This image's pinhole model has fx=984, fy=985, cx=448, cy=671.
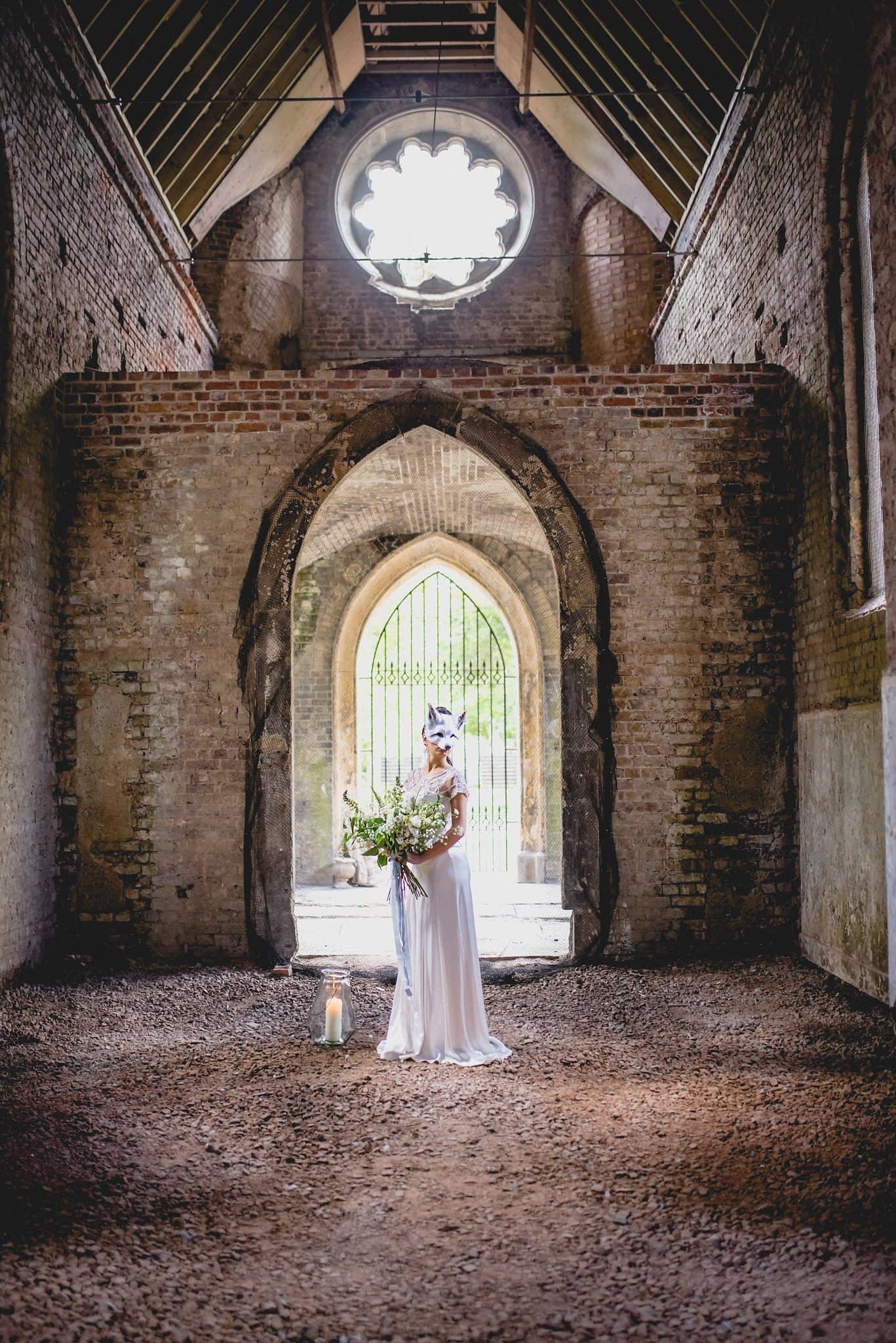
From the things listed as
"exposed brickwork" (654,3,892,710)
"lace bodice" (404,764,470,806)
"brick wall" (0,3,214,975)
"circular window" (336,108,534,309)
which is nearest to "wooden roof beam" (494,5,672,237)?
"circular window" (336,108,534,309)

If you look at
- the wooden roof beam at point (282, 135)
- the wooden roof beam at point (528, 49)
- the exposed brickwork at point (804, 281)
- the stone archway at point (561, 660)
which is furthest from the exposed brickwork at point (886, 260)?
the wooden roof beam at point (282, 135)

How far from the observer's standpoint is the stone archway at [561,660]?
692cm

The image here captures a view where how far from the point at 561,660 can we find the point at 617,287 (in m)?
7.27

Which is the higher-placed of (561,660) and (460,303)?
(460,303)

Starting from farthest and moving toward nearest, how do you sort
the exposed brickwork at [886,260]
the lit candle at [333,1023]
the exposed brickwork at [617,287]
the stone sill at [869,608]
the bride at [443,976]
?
1. the exposed brickwork at [617,287]
2. the stone sill at [869,608]
3. the lit candle at [333,1023]
4. the bride at [443,976]
5. the exposed brickwork at [886,260]

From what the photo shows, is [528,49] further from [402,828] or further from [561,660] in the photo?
[402,828]

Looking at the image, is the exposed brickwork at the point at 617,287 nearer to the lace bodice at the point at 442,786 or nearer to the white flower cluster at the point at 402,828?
the lace bodice at the point at 442,786

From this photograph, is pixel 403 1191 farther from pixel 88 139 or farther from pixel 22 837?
pixel 88 139

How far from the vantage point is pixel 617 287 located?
40.8 ft

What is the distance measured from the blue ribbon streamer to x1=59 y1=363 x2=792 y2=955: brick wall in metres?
2.11

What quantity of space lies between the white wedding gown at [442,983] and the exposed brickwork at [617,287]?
8711 millimetres

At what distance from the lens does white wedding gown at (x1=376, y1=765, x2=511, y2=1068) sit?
5004 mm

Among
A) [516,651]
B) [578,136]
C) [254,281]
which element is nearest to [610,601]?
[516,651]

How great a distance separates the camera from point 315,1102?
4.35 meters
